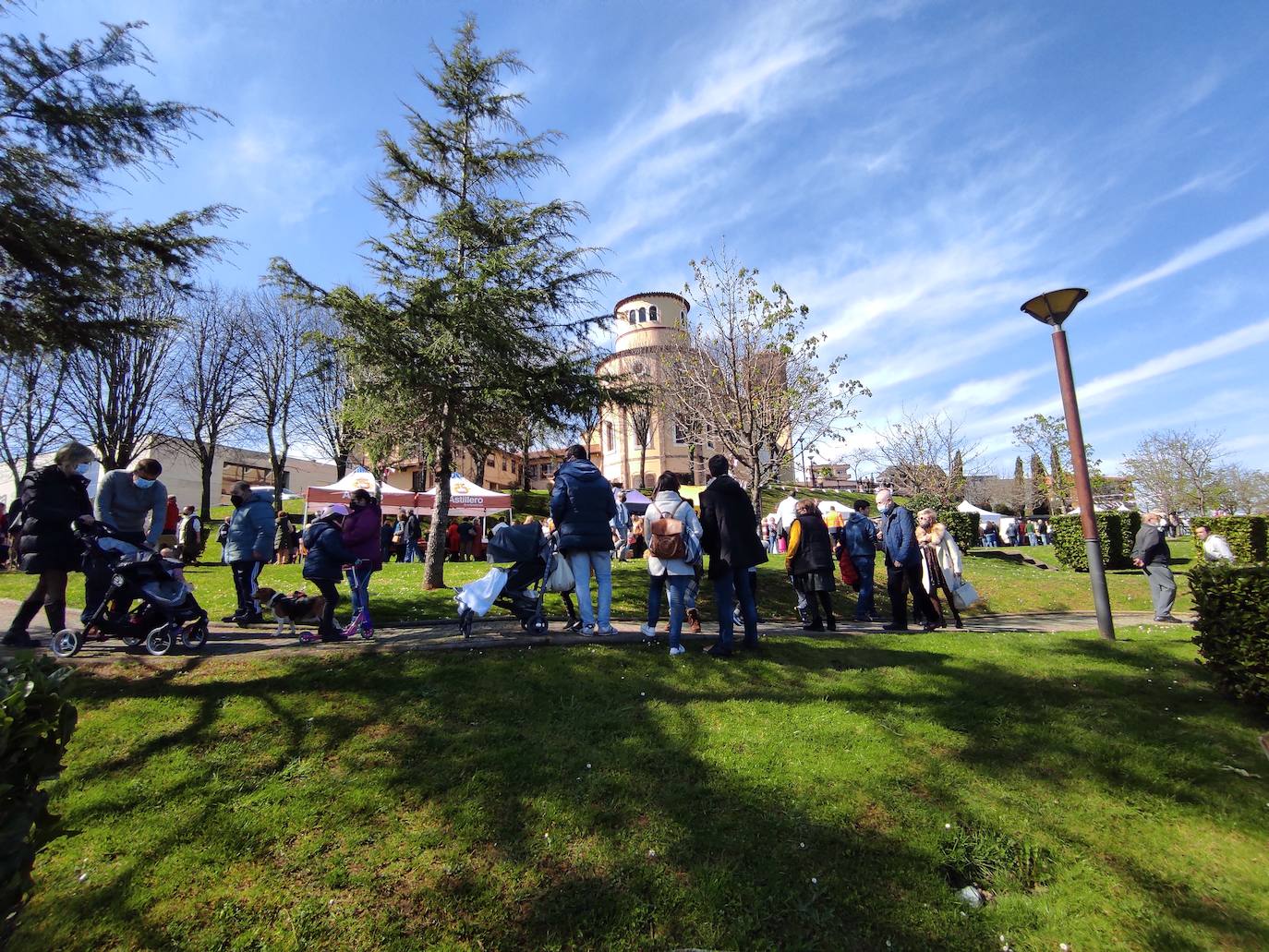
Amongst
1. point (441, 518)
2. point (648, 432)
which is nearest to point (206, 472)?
point (441, 518)

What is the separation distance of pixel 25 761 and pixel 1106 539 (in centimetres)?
2429

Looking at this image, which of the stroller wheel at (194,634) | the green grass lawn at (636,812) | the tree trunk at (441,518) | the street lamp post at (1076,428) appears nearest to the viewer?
the green grass lawn at (636,812)

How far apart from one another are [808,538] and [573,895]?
241 inches

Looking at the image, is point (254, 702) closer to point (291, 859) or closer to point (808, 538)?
point (291, 859)

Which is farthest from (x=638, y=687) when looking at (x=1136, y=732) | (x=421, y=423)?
(x=421, y=423)

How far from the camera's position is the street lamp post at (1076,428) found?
7.14 metres

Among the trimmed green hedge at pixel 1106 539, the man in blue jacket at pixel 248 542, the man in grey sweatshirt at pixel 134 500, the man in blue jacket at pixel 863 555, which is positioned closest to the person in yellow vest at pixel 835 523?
the man in blue jacket at pixel 863 555

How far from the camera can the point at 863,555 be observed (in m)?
10.1

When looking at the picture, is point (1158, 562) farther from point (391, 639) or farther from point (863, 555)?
point (391, 639)

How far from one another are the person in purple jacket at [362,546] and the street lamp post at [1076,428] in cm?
813

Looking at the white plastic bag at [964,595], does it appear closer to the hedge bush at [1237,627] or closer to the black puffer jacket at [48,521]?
the hedge bush at [1237,627]

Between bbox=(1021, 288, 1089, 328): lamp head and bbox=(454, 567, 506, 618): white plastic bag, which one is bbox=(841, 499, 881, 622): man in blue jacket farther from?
bbox=(454, 567, 506, 618): white plastic bag

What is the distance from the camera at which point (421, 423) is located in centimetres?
1098

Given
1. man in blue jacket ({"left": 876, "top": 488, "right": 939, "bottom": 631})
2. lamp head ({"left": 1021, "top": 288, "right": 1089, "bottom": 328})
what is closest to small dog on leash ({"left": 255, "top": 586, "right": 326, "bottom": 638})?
man in blue jacket ({"left": 876, "top": 488, "right": 939, "bottom": 631})
